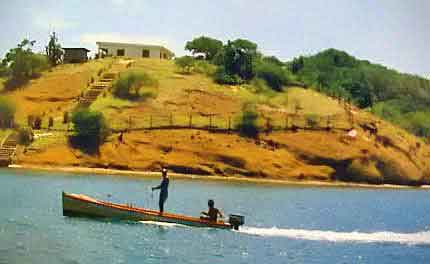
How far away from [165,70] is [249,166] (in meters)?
23.6

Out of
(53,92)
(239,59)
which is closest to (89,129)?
(53,92)

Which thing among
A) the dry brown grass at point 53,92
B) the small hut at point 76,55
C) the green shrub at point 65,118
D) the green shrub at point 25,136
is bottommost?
the green shrub at point 25,136

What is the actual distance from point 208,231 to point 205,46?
72347mm

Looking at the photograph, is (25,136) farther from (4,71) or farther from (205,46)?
(205,46)

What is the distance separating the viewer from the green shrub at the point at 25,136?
2911 inches

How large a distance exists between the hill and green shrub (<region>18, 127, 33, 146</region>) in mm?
39393

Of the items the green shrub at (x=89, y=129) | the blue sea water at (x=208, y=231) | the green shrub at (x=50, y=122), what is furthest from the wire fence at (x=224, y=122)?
the blue sea water at (x=208, y=231)

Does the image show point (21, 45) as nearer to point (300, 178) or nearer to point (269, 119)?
point (269, 119)

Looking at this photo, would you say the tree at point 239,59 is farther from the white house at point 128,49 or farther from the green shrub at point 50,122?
the green shrub at point 50,122

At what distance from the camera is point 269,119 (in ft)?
281

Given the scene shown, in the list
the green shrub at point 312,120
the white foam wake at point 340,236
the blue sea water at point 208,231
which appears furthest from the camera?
the green shrub at point 312,120

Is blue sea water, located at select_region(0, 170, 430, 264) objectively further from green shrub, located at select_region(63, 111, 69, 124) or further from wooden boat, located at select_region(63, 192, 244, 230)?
green shrub, located at select_region(63, 111, 69, 124)

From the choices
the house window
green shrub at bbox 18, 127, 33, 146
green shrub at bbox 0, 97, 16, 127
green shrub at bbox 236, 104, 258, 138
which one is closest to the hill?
the house window

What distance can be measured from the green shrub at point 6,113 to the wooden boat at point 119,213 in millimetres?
43841
